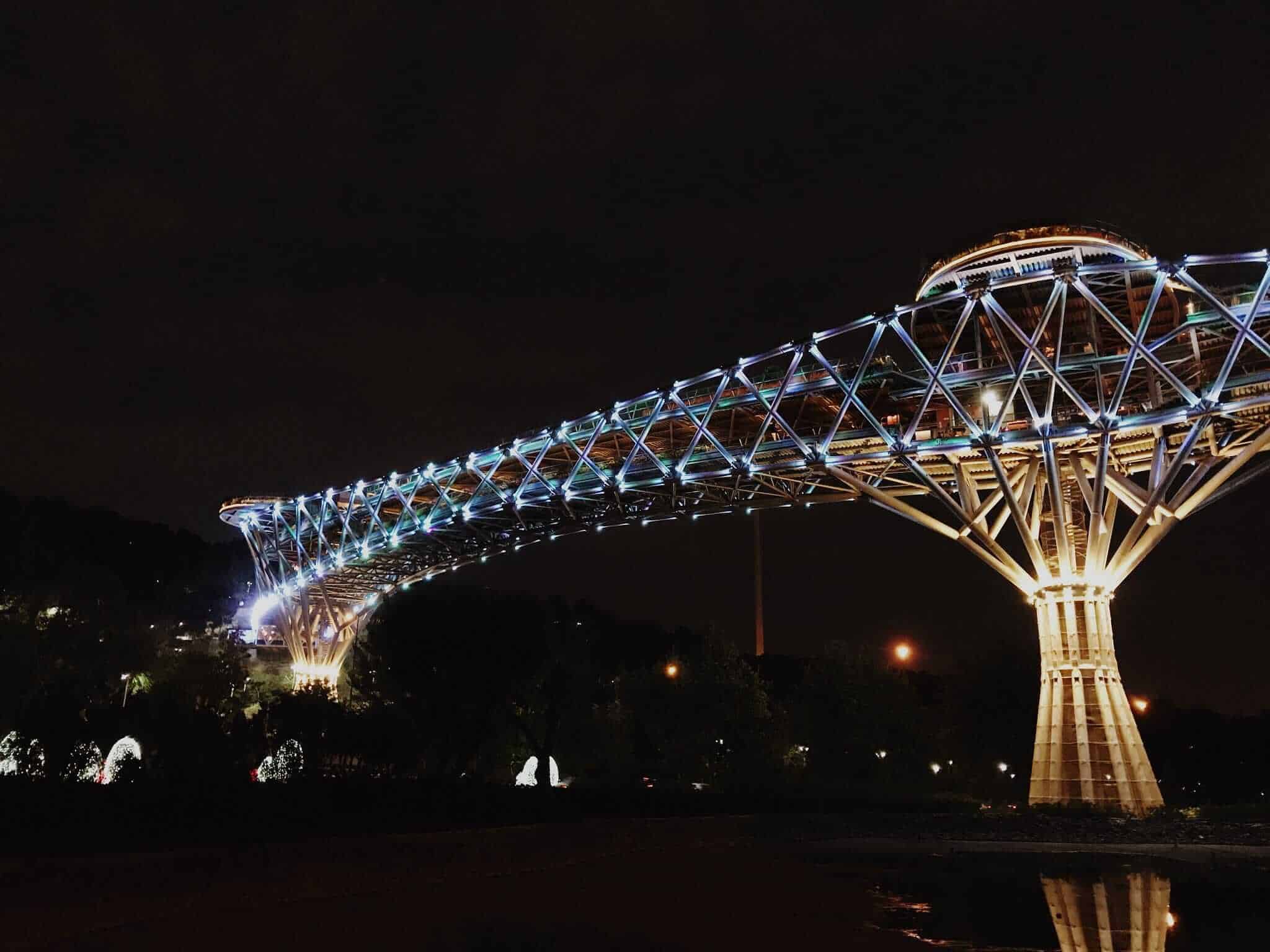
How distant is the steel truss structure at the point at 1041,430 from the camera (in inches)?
1321

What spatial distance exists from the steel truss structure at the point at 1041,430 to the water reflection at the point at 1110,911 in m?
13.5

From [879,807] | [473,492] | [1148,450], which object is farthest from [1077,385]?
[473,492]

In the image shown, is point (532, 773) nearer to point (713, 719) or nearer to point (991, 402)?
point (713, 719)

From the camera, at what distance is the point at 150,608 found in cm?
7838

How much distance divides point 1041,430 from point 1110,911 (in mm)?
21769

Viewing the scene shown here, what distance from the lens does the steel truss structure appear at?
33562 millimetres

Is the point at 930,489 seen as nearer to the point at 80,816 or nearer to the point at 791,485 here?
the point at 791,485

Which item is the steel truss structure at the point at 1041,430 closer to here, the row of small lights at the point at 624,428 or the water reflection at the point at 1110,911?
the row of small lights at the point at 624,428

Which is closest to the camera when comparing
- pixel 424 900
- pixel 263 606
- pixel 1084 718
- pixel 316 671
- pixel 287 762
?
pixel 424 900

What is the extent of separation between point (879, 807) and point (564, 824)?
16.7m

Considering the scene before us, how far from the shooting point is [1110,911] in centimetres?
1598

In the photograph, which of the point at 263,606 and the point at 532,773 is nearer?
the point at 532,773

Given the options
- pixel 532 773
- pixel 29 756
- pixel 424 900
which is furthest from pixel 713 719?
pixel 424 900

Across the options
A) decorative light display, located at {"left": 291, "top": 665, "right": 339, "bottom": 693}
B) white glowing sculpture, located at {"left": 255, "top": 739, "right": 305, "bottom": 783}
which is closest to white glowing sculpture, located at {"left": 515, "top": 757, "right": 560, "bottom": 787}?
white glowing sculpture, located at {"left": 255, "top": 739, "right": 305, "bottom": 783}
